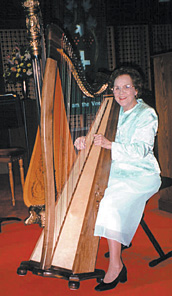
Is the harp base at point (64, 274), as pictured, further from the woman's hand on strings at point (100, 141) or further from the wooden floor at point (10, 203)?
the wooden floor at point (10, 203)

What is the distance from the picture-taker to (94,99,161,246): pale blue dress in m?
1.67

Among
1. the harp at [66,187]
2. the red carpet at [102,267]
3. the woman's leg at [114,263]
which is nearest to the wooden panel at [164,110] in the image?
the red carpet at [102,267]

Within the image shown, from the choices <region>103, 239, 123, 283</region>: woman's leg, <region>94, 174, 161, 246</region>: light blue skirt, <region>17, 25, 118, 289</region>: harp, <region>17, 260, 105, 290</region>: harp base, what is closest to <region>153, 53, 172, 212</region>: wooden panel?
<region>17, 25, 118, 289</region>: harp

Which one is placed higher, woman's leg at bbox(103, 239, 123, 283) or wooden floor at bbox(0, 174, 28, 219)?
woman's leg at bbox(103, 239, 123, 283)

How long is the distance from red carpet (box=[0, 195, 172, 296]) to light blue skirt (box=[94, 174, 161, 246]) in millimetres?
280

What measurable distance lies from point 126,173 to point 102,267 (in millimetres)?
585

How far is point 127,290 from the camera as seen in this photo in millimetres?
1723

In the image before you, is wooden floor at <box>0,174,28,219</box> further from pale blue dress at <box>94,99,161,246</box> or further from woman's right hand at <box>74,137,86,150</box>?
pale blue dress at <box>94,99,161,246</box>

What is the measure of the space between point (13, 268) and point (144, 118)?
1147 millimetres

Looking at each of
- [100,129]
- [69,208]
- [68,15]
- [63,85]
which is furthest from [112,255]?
[68,15]

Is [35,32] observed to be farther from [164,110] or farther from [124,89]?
[164,110]

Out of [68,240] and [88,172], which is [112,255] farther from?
[88,172]

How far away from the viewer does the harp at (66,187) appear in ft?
4.07

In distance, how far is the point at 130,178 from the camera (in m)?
1.81
